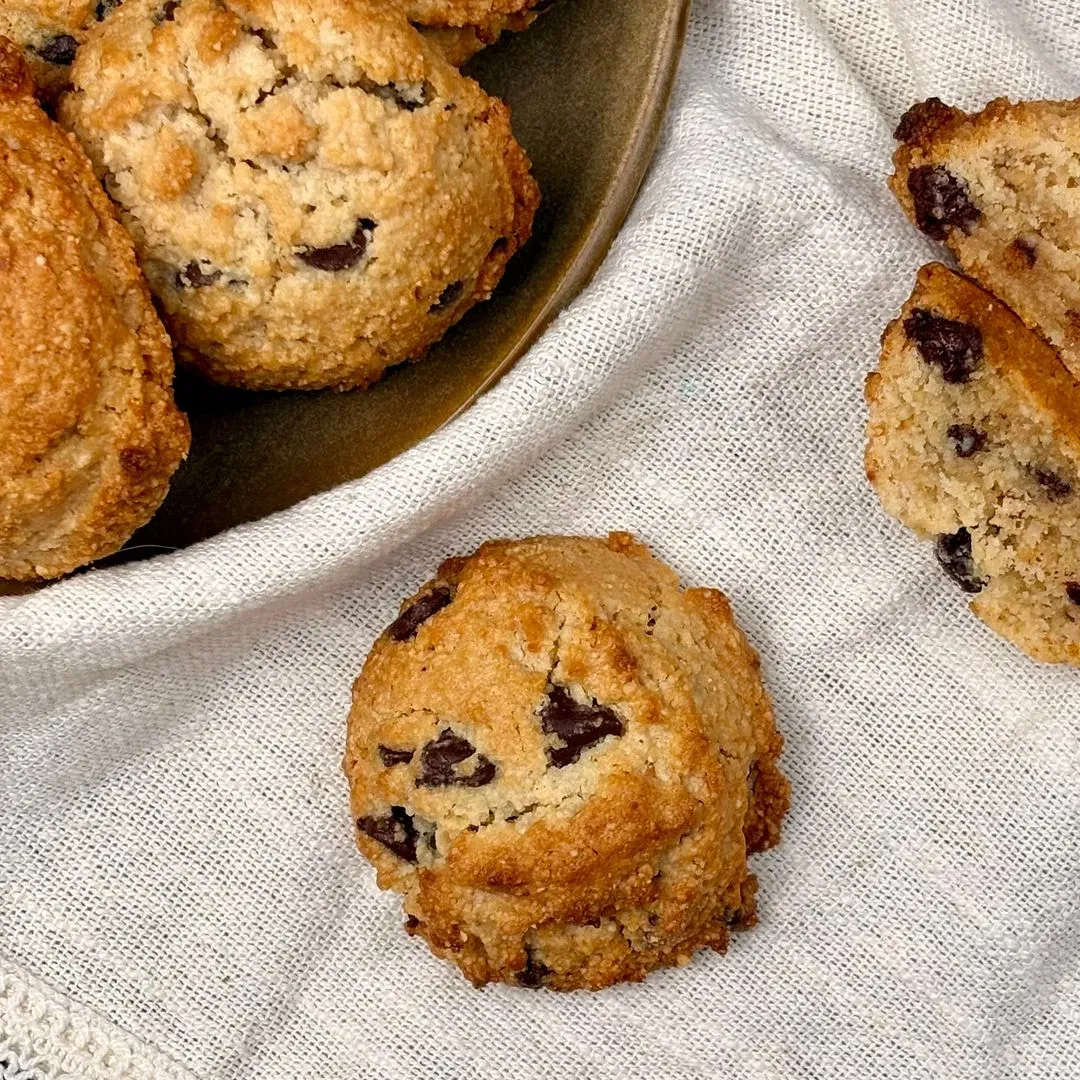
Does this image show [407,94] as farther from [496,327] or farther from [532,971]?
[532,971]

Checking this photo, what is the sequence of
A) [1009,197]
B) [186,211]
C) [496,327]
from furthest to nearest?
[496,327], [1009,197], [186,211]

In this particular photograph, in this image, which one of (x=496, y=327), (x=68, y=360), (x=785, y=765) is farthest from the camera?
(x=785, y=765)

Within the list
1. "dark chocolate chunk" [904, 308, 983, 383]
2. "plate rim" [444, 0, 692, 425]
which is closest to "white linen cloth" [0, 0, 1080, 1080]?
"plate rim" [444, 0, 692, 425]

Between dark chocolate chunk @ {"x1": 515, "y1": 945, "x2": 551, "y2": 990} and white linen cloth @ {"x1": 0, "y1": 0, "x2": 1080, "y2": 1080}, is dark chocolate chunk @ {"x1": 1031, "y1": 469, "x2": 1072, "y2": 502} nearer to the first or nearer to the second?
white linen cloth @ {"x1": 0, "y1": 0, "x2": 1080, "y2": 1080}

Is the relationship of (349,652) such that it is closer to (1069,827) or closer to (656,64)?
(656,64)

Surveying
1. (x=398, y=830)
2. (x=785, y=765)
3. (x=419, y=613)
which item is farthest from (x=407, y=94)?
(x=785, y=765)

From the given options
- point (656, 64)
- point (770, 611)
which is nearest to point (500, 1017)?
point (770, 611)
